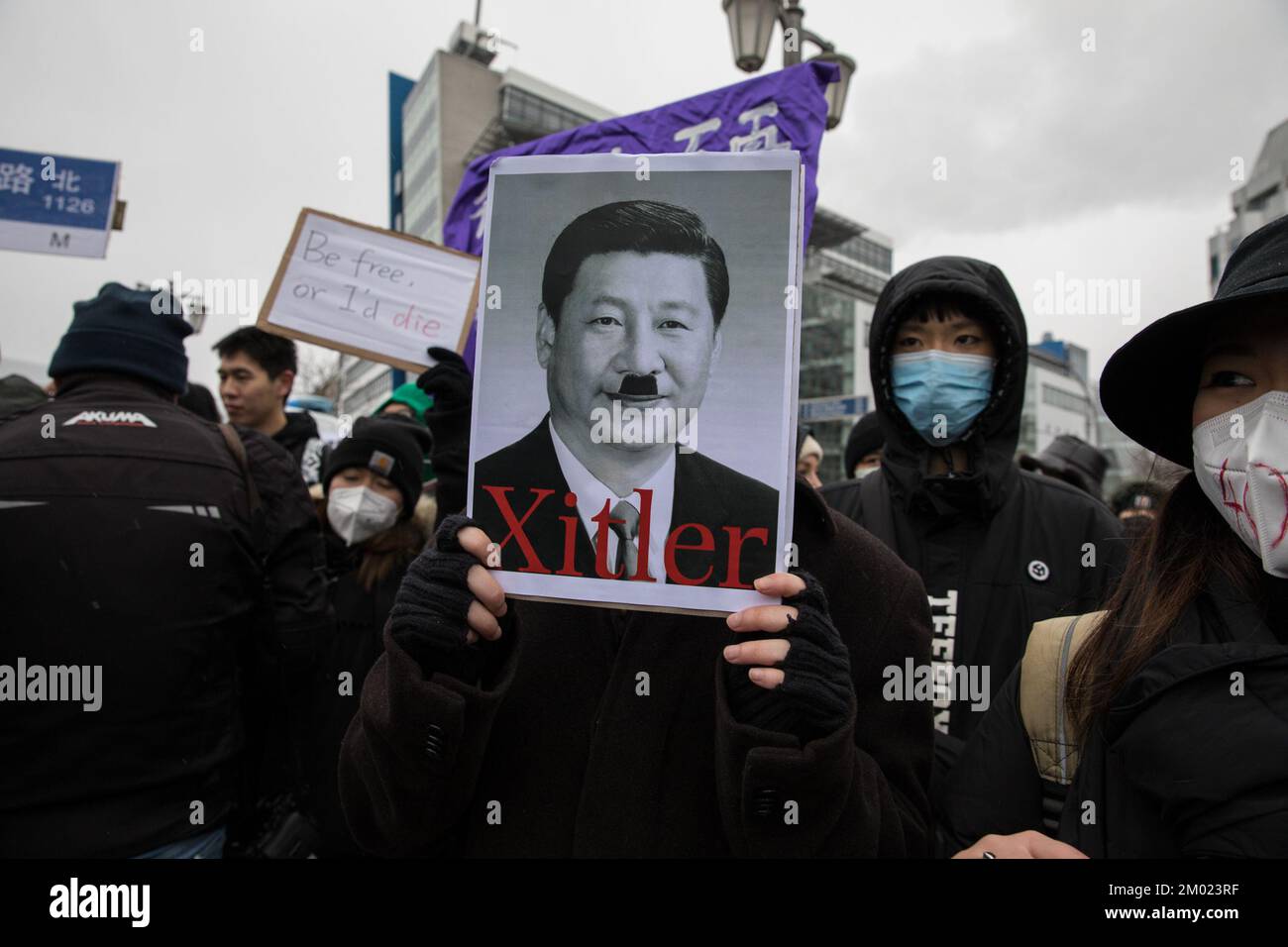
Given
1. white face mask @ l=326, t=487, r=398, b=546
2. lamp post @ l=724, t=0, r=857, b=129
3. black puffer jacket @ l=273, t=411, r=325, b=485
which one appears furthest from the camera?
black puffer jacket @ l=273, t=411, r=325, b=485

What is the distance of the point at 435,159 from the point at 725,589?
55.5 meters

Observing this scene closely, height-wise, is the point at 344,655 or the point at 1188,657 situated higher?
the point at 1188,657

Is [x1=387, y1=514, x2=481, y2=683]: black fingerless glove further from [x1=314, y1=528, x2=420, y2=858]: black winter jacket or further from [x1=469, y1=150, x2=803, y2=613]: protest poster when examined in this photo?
[x1=314, y1=528, x2=420, y2=858]: black winter jacket

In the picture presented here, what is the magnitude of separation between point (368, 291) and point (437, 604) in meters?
2.10

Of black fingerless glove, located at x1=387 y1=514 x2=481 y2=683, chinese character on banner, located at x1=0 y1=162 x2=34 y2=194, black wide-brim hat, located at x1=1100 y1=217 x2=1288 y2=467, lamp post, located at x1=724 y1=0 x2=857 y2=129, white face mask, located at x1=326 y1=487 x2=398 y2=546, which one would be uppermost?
lamp post, located at x1=724 y1=0 x2=857 y2=129

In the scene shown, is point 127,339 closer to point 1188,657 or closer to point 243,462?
point 243,462

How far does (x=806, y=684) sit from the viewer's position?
1.20 m

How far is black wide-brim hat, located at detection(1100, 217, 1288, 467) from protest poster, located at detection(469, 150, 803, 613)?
2.36ft

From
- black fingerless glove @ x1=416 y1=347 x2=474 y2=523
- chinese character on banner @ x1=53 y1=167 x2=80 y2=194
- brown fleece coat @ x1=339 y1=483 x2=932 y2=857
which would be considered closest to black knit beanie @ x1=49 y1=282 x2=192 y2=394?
black fingerless glove @ x1=416 y1=347 x2=474 y2=523

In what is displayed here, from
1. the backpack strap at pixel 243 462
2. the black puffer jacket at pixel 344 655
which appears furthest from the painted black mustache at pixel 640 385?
the black puffer jacket at pixel 344 655

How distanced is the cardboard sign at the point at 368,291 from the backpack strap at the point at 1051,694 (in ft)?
7.26

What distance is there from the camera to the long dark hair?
1.34m

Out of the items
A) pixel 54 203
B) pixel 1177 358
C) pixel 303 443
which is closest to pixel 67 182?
pixel 54 203

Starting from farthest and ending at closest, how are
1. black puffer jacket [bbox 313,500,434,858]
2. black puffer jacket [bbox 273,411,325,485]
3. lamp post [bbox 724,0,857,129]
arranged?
black puffer jacket [bbox 273,411,325,485] < lamp post [bbox 724,0,857,129] < black puffer jacket [bbox 313,500,434,858]
